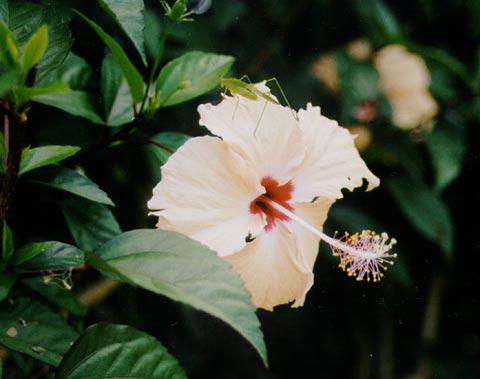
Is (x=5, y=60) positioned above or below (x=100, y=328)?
above

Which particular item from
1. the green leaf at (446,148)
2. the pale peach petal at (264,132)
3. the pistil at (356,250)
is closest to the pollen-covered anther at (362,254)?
the pistil at (356,250)

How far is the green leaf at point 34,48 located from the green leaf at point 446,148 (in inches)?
46.6

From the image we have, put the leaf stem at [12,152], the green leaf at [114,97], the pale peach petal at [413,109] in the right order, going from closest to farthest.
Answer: the leaf stem at [12,152], the green leaf at [114,97], the pale peach petal at [413,109]

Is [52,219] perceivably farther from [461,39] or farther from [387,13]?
[461,39]

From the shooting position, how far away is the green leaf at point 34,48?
623 mm

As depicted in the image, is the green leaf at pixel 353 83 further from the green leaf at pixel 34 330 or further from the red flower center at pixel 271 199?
the green leaf at pixel 34 330

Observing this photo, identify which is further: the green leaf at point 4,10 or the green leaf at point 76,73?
the green leaf at point 76,73

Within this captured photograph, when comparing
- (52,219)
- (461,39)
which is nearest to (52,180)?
(52,219)

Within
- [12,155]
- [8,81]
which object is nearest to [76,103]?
[12,155]

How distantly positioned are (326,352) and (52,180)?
5.86 ft

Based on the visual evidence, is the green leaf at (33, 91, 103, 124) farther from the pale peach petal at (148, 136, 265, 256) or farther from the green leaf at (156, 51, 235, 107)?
the pale peach petal at (148, 136, 265, 256)

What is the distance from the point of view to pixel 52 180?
0.80 meters

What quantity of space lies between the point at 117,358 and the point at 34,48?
345 millimetres

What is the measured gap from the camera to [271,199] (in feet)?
2.98
